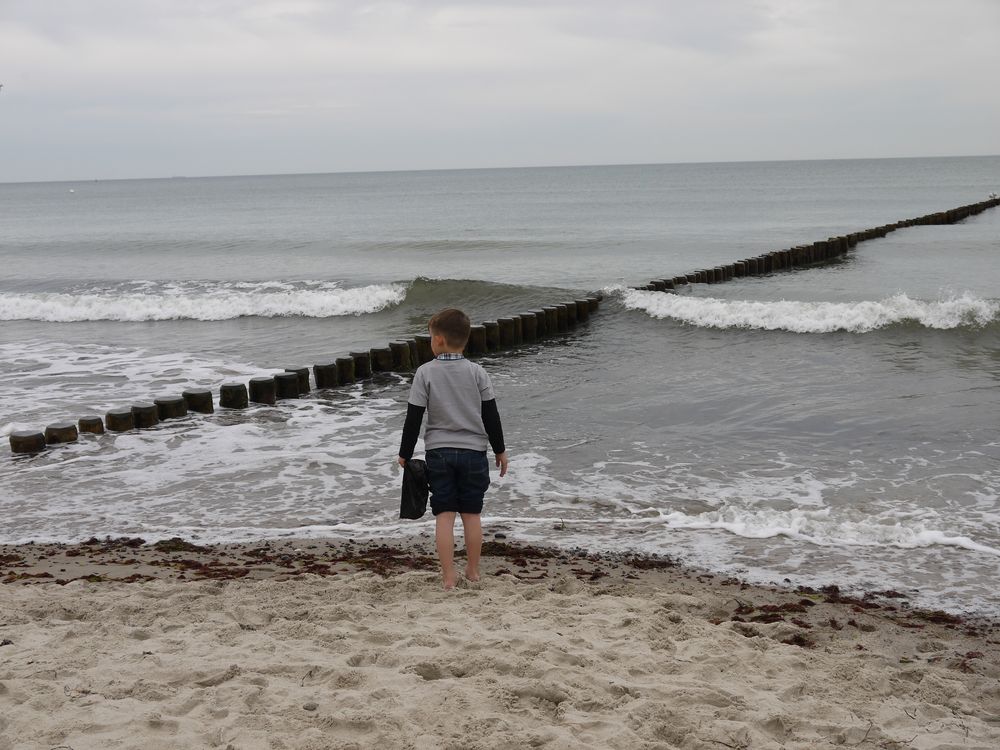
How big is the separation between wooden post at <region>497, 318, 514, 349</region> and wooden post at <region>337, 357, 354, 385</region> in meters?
3.37

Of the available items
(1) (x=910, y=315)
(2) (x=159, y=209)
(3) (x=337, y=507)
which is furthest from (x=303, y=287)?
(2) (x=159, y=209)

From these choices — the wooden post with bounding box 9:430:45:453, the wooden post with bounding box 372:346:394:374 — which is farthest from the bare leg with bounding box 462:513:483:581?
the wooden post with bounding box 372:346:394:374

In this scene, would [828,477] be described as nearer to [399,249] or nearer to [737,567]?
[737,567]

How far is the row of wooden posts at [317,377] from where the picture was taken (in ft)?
33.1

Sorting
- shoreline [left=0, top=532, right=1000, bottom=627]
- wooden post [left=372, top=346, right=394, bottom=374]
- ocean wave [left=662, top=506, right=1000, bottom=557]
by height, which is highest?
wooden post [left=372, top=346, right=394, bottom=374]

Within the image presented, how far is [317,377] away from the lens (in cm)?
1276

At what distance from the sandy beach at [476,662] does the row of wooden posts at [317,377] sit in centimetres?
392

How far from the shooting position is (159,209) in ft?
276

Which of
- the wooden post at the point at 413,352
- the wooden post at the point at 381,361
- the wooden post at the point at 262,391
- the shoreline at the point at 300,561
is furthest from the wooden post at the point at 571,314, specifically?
the shoreline at the point at 300,561

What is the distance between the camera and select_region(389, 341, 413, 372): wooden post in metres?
14.0

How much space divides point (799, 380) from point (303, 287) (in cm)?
1618

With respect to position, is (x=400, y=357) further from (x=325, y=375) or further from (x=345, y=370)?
(x=325, y=375)

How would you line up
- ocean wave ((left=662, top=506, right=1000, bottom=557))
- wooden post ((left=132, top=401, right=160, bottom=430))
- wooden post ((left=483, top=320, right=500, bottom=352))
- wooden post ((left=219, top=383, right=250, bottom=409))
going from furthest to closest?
wooden post ((left=483, top=320, right=500, bottom=352))
wooden post ((left=219, top=383, right=250, bottom=409))
wooden post ((left=132, top=401, right=160, bottom=430))
ocean wave ((left=662, top=506, right=1000, bottom=557))

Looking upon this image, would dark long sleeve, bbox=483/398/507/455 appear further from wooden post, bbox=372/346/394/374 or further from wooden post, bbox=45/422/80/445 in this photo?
wooden post, bbox=372/346/394/374
